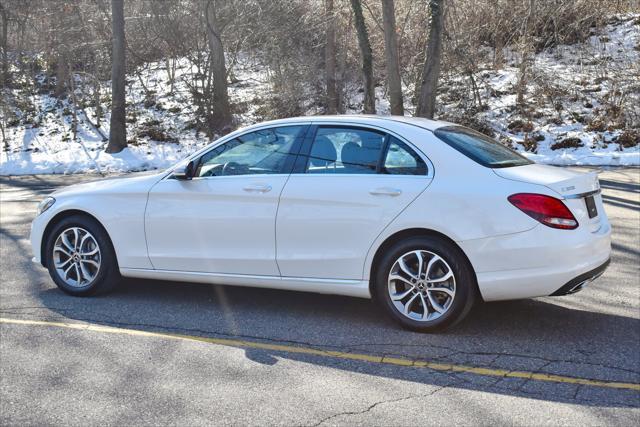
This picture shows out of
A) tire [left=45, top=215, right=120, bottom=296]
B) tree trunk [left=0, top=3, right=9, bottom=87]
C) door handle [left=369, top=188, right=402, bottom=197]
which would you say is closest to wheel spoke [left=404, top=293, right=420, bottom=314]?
door handle [left=369, top=188, right=402, bottom=197]

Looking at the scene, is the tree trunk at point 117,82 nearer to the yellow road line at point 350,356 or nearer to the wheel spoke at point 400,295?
the yellow road line at point 350,356

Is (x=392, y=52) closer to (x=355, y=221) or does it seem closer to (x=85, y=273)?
(x=85, y=273)

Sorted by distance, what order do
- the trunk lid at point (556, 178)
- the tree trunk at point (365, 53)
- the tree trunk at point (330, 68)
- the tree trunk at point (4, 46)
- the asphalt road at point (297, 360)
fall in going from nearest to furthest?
the asphalt road at point (297, 360) → the trunk lid at point (556, 178) → the tree trunk at point (365, 53) → the tree trunk at point (330, 68) → the tree trunk at point (4, 46)

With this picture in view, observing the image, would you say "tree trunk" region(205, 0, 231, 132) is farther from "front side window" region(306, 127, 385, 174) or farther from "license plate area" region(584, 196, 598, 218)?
"license plate area" region(584, 196, 598, 218)

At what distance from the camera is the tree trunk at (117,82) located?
75.6 feet

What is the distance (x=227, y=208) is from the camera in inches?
239

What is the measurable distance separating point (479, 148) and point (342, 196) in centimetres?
115

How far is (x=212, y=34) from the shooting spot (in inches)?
985

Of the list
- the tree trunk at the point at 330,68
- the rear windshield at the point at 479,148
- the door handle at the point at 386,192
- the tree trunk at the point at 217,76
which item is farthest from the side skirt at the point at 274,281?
the tree trunk at the point at 217,76

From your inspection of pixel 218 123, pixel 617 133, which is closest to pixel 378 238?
pixel 617 133

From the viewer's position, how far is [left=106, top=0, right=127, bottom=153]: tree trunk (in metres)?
23.0

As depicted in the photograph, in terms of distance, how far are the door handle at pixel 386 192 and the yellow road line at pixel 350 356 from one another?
1206mm

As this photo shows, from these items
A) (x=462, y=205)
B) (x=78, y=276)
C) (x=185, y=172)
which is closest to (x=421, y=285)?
(x=462, y=205)

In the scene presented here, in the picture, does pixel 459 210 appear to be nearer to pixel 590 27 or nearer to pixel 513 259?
pixel 513 259
